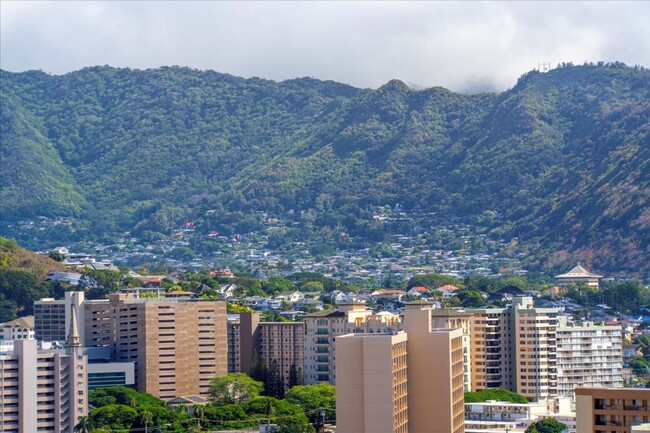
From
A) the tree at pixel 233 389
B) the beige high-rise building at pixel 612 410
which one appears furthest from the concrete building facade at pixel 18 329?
the beige high-rise building at pixel 612 410

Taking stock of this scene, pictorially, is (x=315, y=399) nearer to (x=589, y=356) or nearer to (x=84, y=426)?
(x=84, y=426)

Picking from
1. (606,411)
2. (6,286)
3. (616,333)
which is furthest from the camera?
(6,286)

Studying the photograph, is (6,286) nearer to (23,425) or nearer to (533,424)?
(23,425)

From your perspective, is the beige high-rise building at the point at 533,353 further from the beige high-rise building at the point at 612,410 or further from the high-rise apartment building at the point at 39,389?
the beige high-rise building at the point at 612,410

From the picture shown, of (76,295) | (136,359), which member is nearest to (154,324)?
(136,359)

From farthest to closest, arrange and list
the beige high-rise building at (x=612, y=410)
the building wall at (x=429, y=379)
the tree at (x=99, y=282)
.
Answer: the tree at (x=99, y=282), the building wall at (x=429, y=379), the beige high-rise building at (x=612, y=410)

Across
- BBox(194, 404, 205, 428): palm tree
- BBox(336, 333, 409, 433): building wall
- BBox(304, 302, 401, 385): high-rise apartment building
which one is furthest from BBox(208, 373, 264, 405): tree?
BBox(336, 333, 409, 433): building wall

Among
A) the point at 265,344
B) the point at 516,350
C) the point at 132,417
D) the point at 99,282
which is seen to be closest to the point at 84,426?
the point at 132,417
